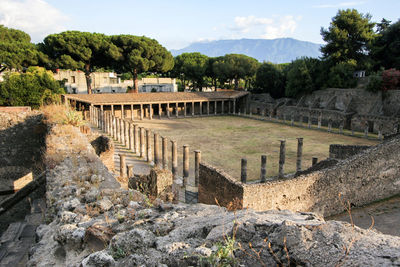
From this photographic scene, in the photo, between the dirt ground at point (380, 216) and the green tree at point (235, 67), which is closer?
the dirt ground at point (380, 216)

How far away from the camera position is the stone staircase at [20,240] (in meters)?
5.97

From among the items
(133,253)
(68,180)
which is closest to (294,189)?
(68,180)

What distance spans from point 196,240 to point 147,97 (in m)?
32.9

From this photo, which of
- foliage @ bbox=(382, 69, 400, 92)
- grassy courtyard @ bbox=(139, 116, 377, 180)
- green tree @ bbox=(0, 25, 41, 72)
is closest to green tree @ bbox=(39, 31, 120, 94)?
green tree @ bbox=(0, 25, 41, 72)

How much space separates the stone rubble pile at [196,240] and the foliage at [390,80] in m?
30.5

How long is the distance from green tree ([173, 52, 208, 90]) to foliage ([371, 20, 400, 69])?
22866mm

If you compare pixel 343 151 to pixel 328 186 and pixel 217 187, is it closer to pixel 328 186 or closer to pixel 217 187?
Result: pixel 328 186

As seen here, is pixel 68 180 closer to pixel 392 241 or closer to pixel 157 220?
pixel 157 220

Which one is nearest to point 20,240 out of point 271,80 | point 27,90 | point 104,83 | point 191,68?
point 27,90

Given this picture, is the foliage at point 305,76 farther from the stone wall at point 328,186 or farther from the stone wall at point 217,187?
the stone wall at point 217,187

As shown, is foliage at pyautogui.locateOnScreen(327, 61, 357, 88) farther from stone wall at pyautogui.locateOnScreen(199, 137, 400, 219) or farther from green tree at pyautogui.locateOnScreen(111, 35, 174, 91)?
stone wall at pyautogui.locateOnScreen(199, 137, 400, 219)

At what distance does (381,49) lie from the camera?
3425 cm

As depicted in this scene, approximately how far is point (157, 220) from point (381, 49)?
129 ft

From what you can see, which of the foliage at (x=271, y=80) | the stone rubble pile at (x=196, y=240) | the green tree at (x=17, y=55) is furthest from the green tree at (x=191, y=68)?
the stone rubble pile at (x=196, y=240)
